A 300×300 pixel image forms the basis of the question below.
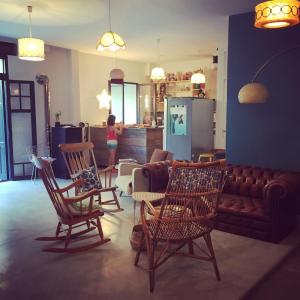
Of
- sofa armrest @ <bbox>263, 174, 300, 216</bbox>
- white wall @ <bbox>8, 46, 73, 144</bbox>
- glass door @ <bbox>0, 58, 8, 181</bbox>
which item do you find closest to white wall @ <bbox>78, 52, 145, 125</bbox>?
white wall @ <bbox>8, 46, 73, 144</bbox>

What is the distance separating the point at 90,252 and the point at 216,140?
431cm

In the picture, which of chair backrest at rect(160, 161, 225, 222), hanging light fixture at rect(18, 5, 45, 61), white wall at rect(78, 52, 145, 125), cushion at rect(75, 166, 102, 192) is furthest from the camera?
white wall at rect(78, 52, 145, 125)

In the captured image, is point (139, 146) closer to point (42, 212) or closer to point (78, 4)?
point (42, 212)

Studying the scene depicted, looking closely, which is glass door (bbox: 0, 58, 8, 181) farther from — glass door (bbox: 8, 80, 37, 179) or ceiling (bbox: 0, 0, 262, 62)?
ceiling (bbox: 0, 0, 262, 62)

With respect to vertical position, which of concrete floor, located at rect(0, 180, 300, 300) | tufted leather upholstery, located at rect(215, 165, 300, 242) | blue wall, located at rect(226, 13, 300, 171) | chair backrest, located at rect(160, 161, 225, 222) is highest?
blue wall, located at rect(226, 13, 300, 171)

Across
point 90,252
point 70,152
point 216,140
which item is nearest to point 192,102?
point 216,140

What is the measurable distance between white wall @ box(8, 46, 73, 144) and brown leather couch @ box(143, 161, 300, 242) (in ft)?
12.4

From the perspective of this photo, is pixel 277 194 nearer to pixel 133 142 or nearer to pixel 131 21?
pixel 131 21

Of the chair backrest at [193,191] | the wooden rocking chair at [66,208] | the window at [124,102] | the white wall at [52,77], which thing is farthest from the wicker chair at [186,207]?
the window at [124,102]

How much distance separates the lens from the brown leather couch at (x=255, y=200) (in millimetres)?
3510

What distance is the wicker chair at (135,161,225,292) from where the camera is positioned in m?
2.57

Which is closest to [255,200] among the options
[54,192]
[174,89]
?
[54,192]

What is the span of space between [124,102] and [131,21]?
4417mm

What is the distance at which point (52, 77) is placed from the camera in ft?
24.1
